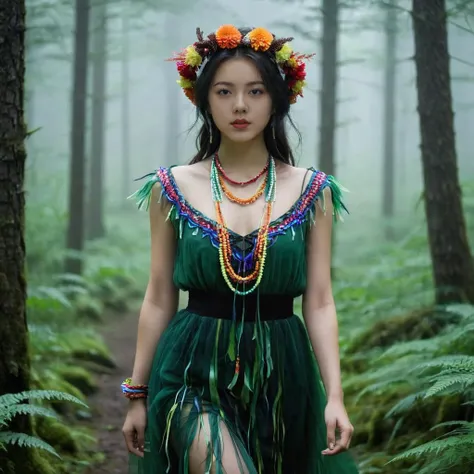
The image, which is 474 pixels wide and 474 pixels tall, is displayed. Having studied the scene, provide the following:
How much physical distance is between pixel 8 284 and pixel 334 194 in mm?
1907

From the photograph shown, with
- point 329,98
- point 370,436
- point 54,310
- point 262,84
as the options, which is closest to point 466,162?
point 329,98

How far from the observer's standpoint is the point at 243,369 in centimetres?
285

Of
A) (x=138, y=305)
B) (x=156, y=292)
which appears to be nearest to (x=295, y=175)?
(x=156, y=292)

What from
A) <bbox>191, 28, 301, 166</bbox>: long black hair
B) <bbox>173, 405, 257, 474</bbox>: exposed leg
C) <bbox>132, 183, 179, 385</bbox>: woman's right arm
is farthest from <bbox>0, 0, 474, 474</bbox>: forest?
<bbox>173, 405, 257, 474</bbox>: exposed leg

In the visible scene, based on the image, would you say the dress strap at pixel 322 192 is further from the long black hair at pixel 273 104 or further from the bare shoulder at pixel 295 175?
the long black hair at pixel 273 104

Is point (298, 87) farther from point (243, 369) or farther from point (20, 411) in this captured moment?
point (20, 411)

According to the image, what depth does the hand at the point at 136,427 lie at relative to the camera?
2988 millimetres

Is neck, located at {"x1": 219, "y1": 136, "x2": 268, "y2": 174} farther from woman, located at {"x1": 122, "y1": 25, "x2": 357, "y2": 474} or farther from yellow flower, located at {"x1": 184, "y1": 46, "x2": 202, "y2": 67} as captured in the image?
yellow flower, located at {"x1": 184, "y1": 46, "x2": 202, "y2": 67}

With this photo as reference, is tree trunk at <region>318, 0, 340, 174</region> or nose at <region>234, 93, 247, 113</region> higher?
tree trunk at <region>318, 0, 340, 174</region>

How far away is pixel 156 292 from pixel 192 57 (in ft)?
3.22

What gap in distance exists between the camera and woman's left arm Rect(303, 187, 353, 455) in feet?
9.43

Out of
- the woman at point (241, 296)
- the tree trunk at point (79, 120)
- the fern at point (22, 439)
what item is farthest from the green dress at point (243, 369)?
the tree trunk at point (79, 120)

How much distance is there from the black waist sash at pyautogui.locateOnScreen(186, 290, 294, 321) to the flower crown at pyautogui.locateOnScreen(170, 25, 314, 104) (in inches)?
34.1

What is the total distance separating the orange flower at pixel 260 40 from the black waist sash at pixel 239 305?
3.24 ft
